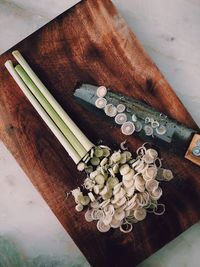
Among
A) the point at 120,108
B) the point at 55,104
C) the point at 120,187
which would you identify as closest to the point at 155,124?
the point at 120,108

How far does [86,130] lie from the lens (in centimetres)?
168

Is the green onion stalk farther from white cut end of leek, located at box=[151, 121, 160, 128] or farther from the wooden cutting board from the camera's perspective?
white cut end of leek, located at box=[151, 121, 160, 128]

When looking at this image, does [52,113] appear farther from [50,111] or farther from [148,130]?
[148,130]

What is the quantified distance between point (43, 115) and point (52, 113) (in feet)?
0.11

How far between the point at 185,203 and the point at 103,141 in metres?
0.36

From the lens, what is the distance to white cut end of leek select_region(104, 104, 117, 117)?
166 centimetres

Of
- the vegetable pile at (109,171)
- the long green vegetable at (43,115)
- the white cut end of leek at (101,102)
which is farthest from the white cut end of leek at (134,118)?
the long green vegetable at (43,115)

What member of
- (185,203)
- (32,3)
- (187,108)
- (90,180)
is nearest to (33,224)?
(90,180)

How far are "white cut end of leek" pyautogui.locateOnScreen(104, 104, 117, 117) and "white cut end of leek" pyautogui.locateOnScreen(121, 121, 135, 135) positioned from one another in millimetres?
52

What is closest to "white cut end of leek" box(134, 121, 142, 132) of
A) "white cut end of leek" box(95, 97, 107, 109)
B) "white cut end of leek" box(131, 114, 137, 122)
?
"white cut end of leek" box(131, 114, 137, 122)

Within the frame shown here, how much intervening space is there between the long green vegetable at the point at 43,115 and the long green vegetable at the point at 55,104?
37mm

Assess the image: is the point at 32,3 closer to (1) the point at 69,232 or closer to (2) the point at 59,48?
(2) the point at 59,48

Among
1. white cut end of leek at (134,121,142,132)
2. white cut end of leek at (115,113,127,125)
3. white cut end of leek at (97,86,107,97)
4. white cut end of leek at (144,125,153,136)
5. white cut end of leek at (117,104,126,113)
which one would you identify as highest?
white cut end of leek at (97,86,107,97)

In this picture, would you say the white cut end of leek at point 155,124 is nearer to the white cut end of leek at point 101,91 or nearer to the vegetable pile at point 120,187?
the vegetable pile at point 120,187
